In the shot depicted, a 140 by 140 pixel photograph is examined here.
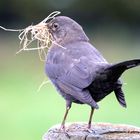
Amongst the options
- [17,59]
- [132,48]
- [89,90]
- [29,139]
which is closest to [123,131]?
[89,90]

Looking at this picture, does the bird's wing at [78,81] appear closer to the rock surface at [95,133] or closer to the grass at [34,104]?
the rock surface at [95,133]

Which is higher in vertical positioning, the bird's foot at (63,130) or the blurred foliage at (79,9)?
the blurred foliage at (79,9)

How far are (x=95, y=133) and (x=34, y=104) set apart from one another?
23.4 ft

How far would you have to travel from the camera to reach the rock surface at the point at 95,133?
237 inches

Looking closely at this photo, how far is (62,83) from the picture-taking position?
6.99 m

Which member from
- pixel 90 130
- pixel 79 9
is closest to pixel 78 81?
pixel 90 130

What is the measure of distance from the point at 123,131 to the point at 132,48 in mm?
13734

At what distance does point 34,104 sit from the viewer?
13227mm

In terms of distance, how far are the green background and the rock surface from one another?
1200 mm

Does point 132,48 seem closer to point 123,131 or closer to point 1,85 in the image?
point 1,85

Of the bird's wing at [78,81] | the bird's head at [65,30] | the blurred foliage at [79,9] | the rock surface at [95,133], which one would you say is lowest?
the rock surface at [95,133]

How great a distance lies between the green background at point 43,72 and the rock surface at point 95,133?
3.94 ft

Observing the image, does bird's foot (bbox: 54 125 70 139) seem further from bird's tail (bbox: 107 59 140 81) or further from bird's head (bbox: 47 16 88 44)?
Result: bird's head (bbox: 47 16 88 44)

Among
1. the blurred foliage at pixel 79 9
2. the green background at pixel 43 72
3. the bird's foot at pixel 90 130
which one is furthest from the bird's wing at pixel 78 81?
the blurred foliage at pixel 79 9
